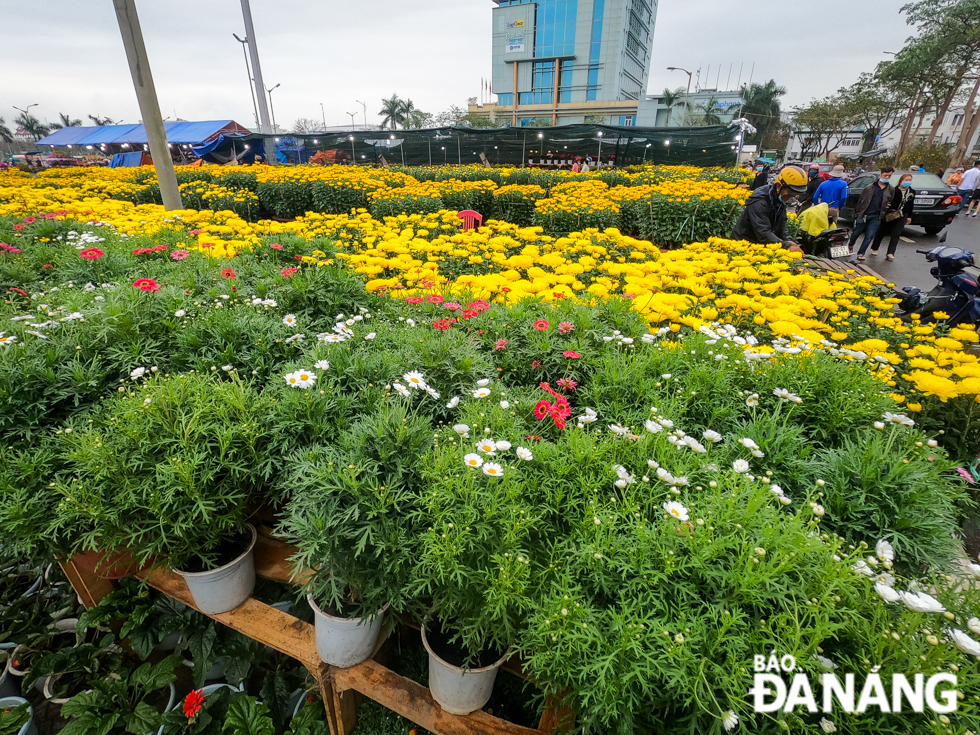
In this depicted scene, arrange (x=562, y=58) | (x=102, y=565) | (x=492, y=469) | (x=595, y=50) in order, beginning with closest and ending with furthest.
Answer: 1. (x=492, y=469)
2. (x=102, y=565)
3. (x=595, y=50)
4. (x=562, y=58)

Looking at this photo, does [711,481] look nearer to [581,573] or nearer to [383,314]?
[581,573]

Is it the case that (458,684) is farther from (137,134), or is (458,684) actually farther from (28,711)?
(137,134)

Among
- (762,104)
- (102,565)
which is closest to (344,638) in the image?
(102,565)

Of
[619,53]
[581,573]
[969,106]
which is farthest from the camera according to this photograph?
[619,53]

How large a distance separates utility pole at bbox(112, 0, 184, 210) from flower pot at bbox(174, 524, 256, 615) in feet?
21.9

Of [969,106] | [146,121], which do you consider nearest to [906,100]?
[969,106]

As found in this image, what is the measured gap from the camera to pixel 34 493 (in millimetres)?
1604

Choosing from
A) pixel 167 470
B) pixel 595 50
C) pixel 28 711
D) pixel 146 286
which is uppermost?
pixel 595 50

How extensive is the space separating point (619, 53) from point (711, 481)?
7906cm

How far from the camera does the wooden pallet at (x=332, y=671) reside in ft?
4.99

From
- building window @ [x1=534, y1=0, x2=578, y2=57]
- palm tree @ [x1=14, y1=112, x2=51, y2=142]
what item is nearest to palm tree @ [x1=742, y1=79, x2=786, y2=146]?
building window @ [x1=534, y1=0, x2=578, y2=57]

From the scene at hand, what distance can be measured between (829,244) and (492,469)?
8.27 metres

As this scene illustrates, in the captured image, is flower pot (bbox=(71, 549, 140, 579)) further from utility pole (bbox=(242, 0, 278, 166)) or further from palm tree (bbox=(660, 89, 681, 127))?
palm tree (bbox=(660, 89, 681, 127))

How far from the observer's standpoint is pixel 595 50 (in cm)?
6475
